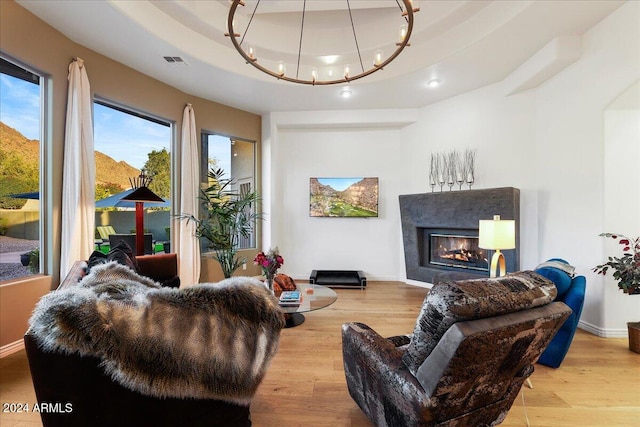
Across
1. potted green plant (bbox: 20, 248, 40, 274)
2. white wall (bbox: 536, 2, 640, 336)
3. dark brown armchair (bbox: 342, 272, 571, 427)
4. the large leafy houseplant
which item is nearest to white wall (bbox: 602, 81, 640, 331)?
white wall (bbox: 536, 2, 640, 336)

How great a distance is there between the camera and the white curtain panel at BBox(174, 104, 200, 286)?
4219 millimetres

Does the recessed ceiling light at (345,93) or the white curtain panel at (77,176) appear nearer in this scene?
the white curtain panel at (77,176)

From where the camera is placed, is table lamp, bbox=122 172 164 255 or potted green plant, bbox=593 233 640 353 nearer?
potted green plant, bbox=593 233 640 353

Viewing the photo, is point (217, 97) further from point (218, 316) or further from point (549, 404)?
point (549, 404)

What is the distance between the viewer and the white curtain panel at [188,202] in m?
4.22

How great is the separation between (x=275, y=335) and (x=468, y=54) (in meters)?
3.85

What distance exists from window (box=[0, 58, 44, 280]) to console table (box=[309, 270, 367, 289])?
361 centimetres

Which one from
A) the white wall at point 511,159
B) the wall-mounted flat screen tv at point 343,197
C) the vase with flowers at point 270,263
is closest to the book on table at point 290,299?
the vase with flowers at point 270,263

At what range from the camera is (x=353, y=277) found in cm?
507

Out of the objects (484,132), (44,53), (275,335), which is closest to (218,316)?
(275,335)

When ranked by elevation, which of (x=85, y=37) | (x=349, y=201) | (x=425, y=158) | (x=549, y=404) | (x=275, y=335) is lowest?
(x=549, y=404)

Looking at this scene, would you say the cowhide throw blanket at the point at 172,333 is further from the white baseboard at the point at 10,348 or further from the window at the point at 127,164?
the window at the point at 127,164

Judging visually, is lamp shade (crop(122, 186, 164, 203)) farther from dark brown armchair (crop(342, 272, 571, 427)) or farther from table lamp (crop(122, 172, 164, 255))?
dark brown armchair (crop(342, 272, 571, 427))

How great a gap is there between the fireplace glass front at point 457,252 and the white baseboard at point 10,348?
5248mm
